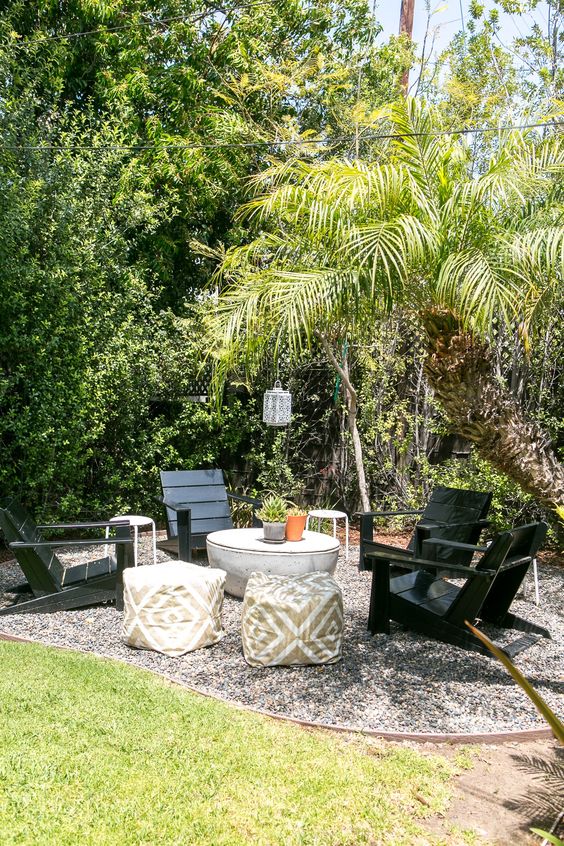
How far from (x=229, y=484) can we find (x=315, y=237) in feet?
18.2

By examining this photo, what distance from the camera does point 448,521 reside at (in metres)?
6.21

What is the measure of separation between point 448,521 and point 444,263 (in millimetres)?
2833

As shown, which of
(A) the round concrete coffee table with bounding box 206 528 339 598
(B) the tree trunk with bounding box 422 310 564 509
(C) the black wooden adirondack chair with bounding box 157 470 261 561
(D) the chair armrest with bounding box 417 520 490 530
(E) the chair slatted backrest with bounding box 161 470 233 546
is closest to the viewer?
(B) the tree trunk with bounding box 422 310 564 509

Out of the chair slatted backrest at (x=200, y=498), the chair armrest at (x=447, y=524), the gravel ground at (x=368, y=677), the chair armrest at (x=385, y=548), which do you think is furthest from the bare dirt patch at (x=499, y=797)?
the chair slatted backrest at (x=200, y=498)

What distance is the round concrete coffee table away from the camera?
5281mm

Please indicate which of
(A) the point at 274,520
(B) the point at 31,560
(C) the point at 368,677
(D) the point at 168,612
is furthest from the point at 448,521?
(B) the point at 31,560

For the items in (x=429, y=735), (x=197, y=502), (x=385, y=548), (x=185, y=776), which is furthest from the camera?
(x=197, y=502)

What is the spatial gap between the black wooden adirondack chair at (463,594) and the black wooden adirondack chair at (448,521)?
0.70m

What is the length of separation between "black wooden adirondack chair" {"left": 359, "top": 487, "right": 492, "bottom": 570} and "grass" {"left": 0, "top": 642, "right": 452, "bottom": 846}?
271 centimetres

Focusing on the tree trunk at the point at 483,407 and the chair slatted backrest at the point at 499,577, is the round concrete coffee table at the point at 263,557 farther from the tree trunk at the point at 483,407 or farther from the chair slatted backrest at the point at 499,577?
the tree trunk at the point at 483,407

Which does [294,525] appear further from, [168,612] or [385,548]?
[168,612]

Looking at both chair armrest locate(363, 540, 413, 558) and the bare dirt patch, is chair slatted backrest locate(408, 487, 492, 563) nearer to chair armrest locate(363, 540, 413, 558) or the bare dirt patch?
chair armrest locate(363, 540, 413, 558)

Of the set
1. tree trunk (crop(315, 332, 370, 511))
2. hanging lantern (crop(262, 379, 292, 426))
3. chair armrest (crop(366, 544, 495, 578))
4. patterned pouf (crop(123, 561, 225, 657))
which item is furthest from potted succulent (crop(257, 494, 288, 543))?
tree trunk (crop(315, 332, 370, 511))

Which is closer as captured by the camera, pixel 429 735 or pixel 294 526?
pixel 429 735
